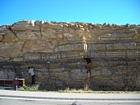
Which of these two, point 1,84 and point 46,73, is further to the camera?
point 46,73

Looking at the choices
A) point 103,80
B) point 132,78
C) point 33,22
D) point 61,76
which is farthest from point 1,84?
point 132,78

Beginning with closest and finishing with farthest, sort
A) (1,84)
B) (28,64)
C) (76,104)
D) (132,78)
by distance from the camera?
(76,104)
(1,84)
(132,78)
(28,64)

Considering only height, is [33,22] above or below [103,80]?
above

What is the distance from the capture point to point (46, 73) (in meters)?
17.6

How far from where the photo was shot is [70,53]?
17672mm

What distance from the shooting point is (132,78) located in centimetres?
1675

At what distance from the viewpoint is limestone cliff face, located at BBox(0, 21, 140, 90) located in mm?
16938

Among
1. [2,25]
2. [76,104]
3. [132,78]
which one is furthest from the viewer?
[2,25]

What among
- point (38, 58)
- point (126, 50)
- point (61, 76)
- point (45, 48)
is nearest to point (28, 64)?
point (38, 58)

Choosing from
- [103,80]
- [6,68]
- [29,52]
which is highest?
[29,52]

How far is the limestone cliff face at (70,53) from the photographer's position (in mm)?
16938

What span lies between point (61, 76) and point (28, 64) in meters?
3.65

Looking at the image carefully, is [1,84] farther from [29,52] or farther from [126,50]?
[126,50]

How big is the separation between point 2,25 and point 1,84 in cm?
794
